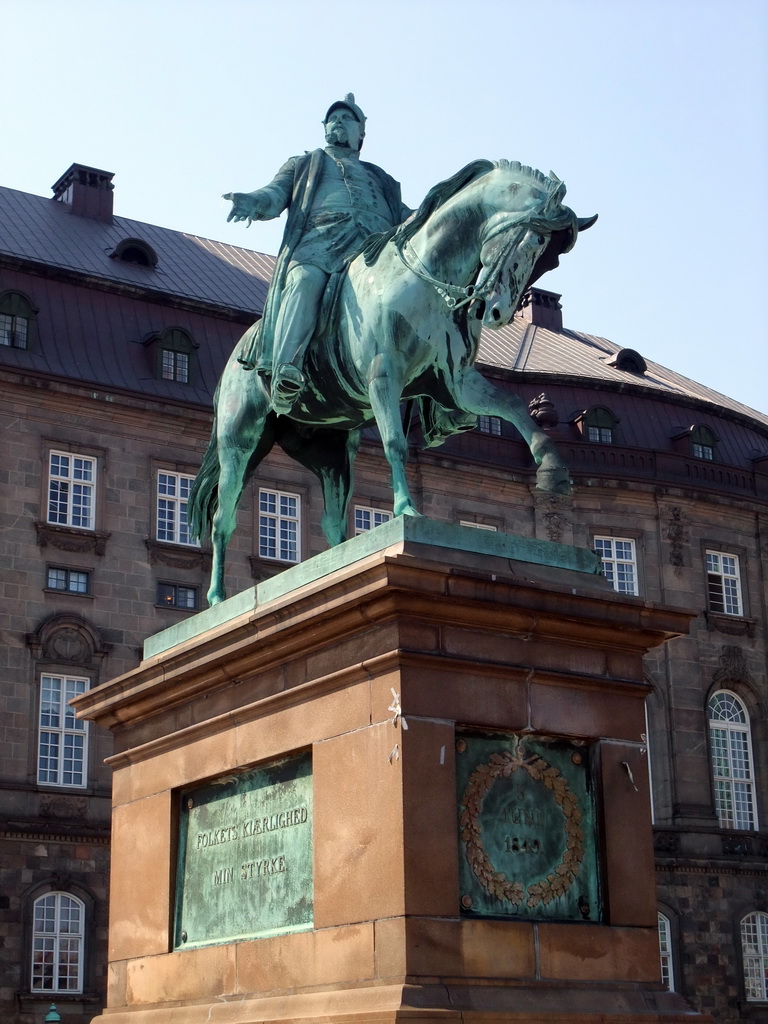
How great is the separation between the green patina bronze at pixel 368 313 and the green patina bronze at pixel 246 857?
1664 mm

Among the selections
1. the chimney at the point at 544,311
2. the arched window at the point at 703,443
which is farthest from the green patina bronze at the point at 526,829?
the chimney at the point at 544,311

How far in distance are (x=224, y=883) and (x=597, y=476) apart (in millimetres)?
33086

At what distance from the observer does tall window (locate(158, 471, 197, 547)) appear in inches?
1406

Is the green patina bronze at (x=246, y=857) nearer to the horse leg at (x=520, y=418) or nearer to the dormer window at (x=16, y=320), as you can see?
the horse leg at (x=520, y=418)

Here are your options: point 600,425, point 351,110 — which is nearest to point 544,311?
point 600,425

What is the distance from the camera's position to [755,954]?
40.3 m

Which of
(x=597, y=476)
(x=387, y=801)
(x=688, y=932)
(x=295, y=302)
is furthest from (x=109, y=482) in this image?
(x=387, y=801)

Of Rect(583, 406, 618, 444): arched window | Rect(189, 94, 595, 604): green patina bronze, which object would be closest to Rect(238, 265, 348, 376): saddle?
Rect(189, 94, 595, 604): green patina bronze

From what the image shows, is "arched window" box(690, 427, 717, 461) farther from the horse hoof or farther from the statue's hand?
the horse hoof

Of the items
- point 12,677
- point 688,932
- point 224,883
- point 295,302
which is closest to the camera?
point 224,883

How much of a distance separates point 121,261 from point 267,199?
94.9 feet

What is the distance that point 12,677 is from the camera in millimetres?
32594

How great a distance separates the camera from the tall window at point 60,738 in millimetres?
32656

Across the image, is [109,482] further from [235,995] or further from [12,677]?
[235,995]
